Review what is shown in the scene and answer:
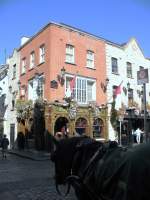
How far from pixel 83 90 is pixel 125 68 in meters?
5.83

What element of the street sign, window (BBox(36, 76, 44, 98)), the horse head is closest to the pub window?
window (BBox(36, 76, 44, 98))

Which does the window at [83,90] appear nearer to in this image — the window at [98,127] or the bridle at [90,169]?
the window at [98,127]

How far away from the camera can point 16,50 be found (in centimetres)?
3212

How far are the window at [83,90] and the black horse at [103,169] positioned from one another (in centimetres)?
2143

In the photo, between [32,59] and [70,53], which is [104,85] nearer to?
[70,53]

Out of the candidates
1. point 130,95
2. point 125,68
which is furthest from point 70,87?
point 130,95

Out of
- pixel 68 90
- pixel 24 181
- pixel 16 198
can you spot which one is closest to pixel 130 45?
pixel 68 90

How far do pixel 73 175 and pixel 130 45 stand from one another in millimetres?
28822

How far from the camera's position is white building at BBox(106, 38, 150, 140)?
29.3 meters

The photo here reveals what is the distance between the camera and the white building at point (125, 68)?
96.0ft

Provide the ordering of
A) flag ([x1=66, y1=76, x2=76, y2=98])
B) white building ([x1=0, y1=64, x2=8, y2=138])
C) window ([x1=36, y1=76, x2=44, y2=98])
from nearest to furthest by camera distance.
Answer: flag ([x1=66, y1=76, x2=76, y2=98]) → window ([x1=36, y1=76, x2=44, y2=98]) → white building ([x1=0, y1=64, x2=8, y2=138])

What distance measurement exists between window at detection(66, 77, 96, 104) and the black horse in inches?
844

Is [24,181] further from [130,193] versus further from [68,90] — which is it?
[68,90]

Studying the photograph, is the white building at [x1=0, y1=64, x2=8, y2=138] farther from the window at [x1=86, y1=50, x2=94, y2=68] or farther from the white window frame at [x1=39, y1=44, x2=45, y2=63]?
the window at [x1=86, y1=50, x2=94, y2=68]
